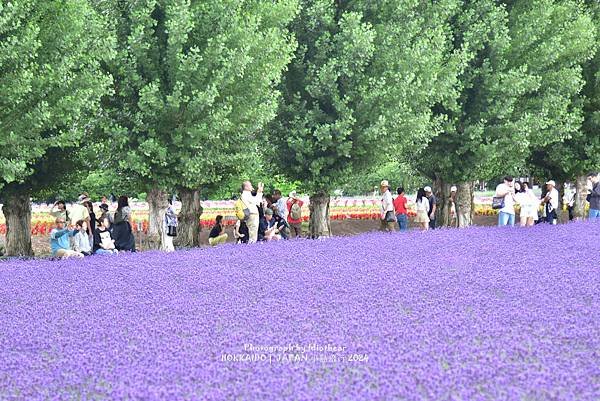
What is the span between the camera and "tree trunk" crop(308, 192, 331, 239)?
93.9 feet

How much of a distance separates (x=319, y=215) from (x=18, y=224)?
10465 mm

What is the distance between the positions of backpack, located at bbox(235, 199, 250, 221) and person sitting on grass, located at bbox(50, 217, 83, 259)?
5017mm

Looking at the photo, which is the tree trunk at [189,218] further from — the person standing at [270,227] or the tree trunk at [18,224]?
the tree trunk at [18,224]

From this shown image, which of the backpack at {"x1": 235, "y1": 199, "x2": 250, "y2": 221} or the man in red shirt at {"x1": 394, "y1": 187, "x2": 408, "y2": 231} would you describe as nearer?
the backpack at {"x1": 235, "y1": 199, "x2": 250, "y2": 221}

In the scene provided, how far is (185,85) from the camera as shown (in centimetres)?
2267

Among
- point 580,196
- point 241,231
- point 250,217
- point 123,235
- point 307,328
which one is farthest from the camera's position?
point 580,196

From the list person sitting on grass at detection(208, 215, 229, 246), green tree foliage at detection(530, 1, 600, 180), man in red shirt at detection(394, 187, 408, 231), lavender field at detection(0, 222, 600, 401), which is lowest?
lavender field at detection(0, 222, 600, 401)

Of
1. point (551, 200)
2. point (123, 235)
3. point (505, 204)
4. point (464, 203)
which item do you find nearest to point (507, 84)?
point (551, 200)

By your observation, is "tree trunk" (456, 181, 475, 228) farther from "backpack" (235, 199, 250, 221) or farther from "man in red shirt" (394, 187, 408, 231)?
"backpack" (235, 199, 250, 221)

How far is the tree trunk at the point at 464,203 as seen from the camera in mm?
32312

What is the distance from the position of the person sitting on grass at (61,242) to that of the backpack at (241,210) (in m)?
5.02

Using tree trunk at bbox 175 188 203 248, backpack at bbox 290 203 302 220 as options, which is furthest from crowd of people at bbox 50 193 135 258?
backpack at bbox 290 203 302 220

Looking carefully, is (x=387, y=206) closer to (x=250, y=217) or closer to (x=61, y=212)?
(x=250, y=217)

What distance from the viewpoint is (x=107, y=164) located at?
24.0 metres
